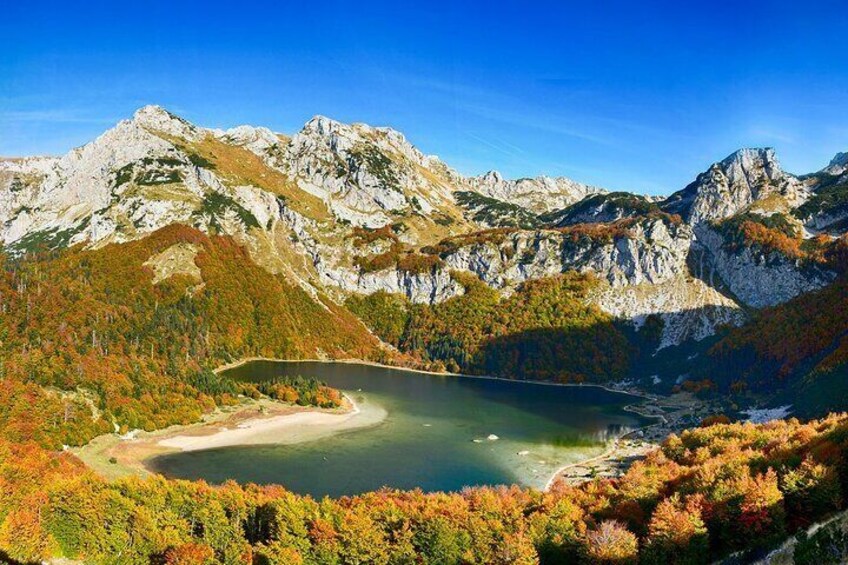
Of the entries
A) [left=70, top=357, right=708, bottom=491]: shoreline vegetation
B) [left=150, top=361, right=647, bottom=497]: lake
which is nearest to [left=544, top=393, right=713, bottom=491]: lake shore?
[left=70, top=357, right=708, bottom=491]: shoreline vegetation

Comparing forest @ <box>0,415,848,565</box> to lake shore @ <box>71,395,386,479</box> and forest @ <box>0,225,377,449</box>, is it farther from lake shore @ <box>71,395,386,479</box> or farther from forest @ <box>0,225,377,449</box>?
forest @ <box>0,225,377,449</box>

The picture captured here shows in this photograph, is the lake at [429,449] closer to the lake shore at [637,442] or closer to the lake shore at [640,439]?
the lake shore at [637,442]

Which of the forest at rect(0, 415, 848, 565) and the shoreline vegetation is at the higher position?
the forest at rect(0, 415, 848, 565)

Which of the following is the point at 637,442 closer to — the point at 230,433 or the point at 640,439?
the point at 640,439

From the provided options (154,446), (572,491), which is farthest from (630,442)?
(154,446)

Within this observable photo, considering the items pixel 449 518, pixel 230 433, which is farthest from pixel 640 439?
pixel 230 433
